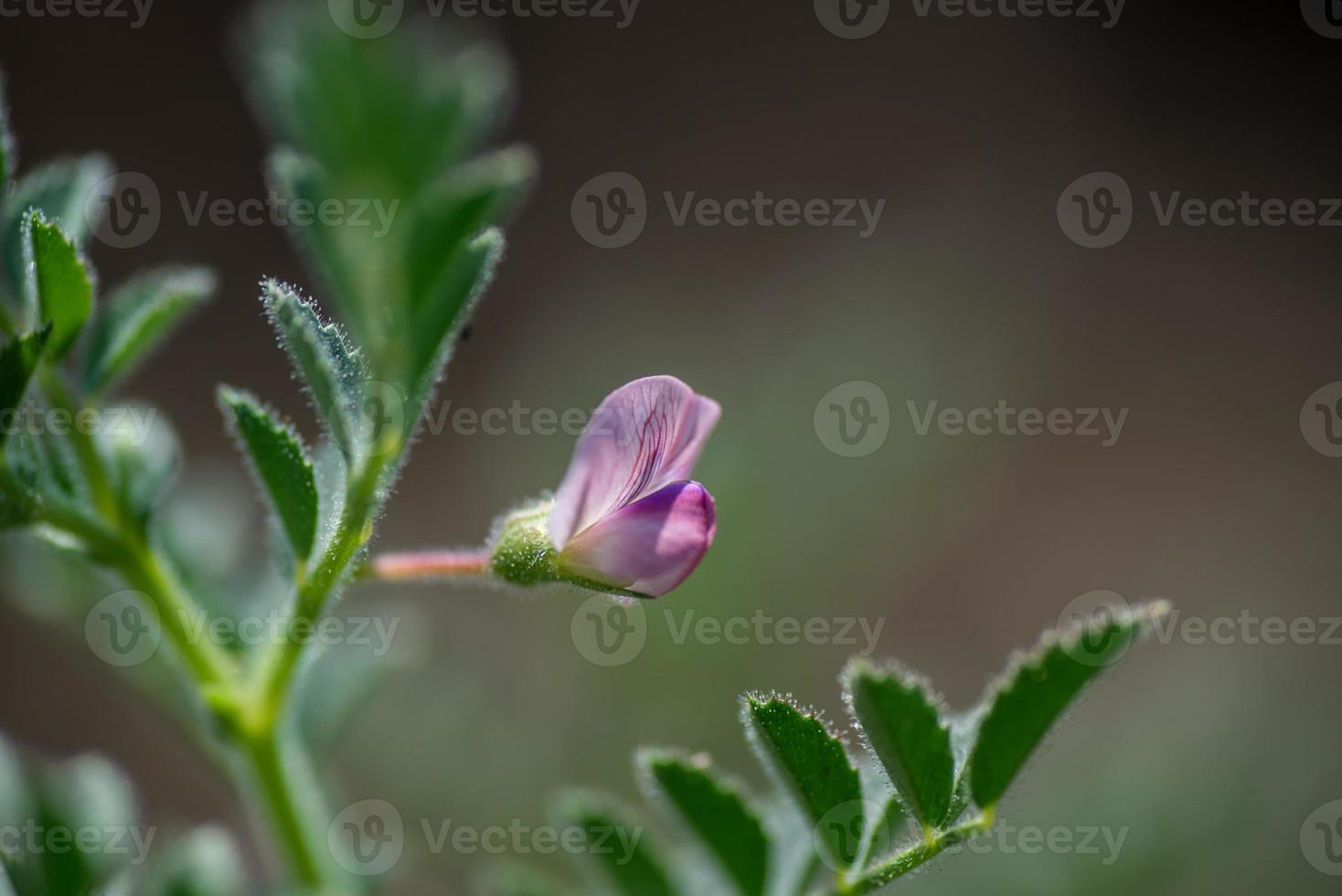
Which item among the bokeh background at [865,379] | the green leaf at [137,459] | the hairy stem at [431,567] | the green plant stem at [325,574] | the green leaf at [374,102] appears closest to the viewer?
the green plant stem at [325,574]

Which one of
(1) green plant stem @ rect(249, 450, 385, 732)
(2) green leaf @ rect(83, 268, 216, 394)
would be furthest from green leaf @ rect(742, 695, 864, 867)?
(2) green leaf @ rect(83, 268, 216, 394)

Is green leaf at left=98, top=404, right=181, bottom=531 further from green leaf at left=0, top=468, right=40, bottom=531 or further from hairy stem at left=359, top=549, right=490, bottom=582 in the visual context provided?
hairy stem at left=359, top=549, right=490, bottom=582

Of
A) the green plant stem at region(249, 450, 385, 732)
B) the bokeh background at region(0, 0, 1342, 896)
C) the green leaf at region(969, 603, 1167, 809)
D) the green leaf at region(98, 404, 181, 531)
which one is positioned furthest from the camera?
the bokeh background at region(0, 0, 1342, 896)

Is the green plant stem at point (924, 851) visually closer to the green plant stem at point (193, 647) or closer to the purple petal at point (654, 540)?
the purple petal at point (654, 540)

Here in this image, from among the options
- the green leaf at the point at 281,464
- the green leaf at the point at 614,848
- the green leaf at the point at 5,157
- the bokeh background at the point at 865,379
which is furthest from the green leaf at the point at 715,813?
the green leaf at the point at 5,157

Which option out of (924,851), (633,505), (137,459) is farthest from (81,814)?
(924,851)

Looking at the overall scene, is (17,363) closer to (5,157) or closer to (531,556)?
(5,157)
